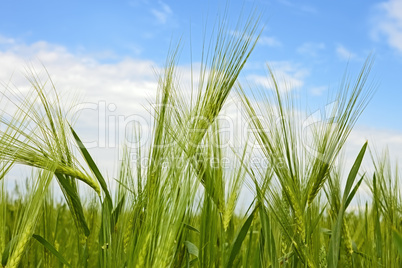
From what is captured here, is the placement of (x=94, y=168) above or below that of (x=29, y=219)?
above

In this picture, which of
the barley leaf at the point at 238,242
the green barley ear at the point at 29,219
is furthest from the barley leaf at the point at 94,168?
the barley leaf at the point at 238,242

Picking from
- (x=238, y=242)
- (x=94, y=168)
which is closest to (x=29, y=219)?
(x=94, y=168)

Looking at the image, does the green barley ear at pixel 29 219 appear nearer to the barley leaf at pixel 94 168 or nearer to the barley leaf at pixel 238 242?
the barley leaf at pixel 94 168

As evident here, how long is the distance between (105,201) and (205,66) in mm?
515

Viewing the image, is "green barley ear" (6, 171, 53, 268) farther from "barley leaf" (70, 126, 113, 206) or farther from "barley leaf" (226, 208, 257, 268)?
"barley leaf" (226, 208, 257, 268)

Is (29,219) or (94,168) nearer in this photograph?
(29,219)

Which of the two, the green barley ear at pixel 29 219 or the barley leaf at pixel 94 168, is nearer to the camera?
the green barley ear at pixel 29 219

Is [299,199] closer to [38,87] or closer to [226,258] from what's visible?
[226,258]

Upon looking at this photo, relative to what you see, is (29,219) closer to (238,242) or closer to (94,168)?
(94,168)

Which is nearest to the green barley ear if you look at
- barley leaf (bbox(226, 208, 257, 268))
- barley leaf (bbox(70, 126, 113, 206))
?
barley leaf (bbox(70, 126, 113, 206))

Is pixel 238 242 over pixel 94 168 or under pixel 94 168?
under

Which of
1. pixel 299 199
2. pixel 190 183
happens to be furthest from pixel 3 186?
pixel 299 199

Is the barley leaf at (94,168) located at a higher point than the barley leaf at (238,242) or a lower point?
higher

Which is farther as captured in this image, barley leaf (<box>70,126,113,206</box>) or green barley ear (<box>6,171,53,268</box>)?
barley leaf (<box>70,126,113,206</box>)
